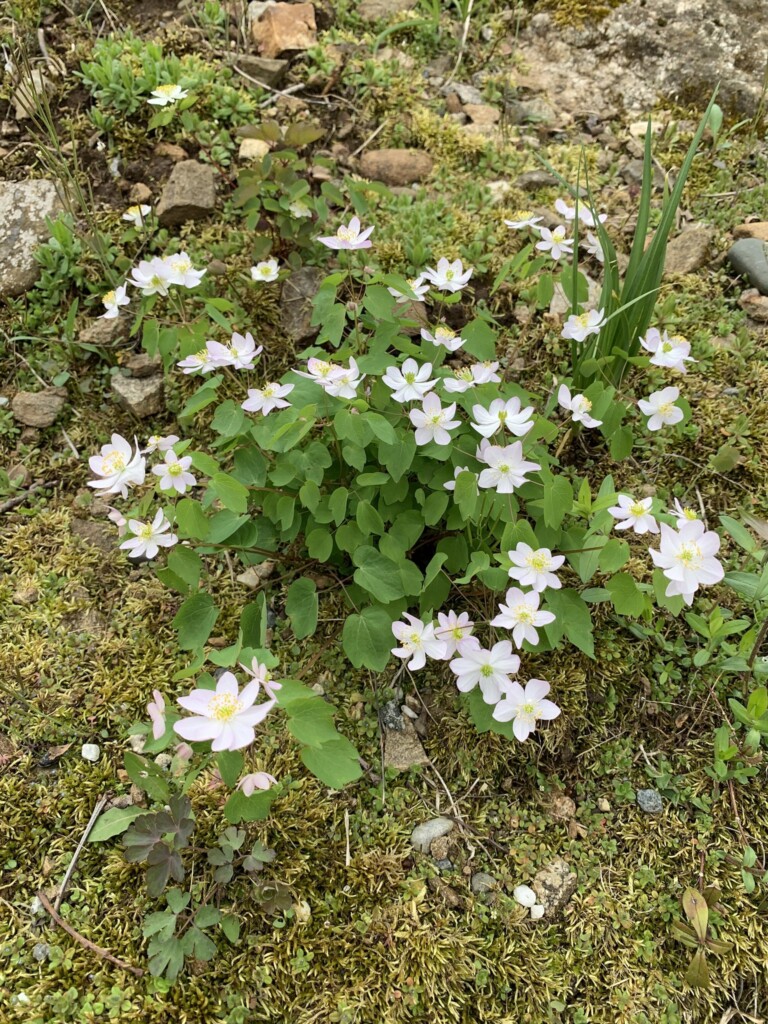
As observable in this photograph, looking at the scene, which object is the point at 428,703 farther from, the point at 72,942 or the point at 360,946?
the point at 72,942

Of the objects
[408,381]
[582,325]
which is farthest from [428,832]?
[582,325]

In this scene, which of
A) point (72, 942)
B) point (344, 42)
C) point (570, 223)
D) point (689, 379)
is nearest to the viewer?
point (72, 942)

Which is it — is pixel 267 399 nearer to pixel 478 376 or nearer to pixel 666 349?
pixel 478 376

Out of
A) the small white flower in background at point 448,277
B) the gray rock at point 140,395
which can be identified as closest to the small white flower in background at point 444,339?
the small white flower in background at point 448,277

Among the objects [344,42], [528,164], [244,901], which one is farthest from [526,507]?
[344,42]

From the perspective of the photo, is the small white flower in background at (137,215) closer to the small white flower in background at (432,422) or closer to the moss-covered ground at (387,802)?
the moss-covered ground at (387,802)

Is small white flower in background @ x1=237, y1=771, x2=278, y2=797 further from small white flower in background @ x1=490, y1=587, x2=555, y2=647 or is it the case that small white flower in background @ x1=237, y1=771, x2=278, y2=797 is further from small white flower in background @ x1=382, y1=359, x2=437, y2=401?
small white flower in background @ x1=382, y1=359, x2=437, y2=401

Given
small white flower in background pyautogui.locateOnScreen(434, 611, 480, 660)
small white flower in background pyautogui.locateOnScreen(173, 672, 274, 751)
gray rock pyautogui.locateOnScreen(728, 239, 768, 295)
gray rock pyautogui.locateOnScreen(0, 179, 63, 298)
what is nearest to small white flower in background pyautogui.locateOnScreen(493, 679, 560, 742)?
small white flower in background pyautogui.locateOnScreen(434, 611, 480, 660)
